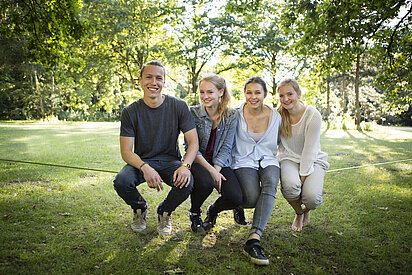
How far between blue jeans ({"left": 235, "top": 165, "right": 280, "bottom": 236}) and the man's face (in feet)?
4.01

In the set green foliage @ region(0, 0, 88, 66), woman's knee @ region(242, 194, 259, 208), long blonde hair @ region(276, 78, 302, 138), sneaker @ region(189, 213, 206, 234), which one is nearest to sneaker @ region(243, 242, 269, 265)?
woman's knee @ region(242, 194, 259, 208)

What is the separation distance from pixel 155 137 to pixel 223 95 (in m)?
0.91

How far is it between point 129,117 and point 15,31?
4.92 meters

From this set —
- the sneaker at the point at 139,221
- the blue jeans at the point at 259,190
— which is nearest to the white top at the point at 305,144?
the blue jeans at the point at 259,190

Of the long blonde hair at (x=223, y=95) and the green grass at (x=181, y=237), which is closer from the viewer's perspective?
the green grass at (x=181, y=237)

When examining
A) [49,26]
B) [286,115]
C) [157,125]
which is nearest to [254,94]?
[286,115]

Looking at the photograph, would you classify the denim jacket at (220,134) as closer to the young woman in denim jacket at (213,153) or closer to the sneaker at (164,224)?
the young woman in denim jacket at (213,153)

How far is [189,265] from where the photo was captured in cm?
246

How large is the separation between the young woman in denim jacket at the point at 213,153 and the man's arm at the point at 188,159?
0.12 m

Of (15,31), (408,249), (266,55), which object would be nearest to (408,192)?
(408,249)

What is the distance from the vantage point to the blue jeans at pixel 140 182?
2.92 metres

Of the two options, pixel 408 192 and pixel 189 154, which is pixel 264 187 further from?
pixel 408 192

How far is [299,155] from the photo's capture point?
329cm

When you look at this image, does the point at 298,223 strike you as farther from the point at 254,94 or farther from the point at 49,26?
the point at 49,26
